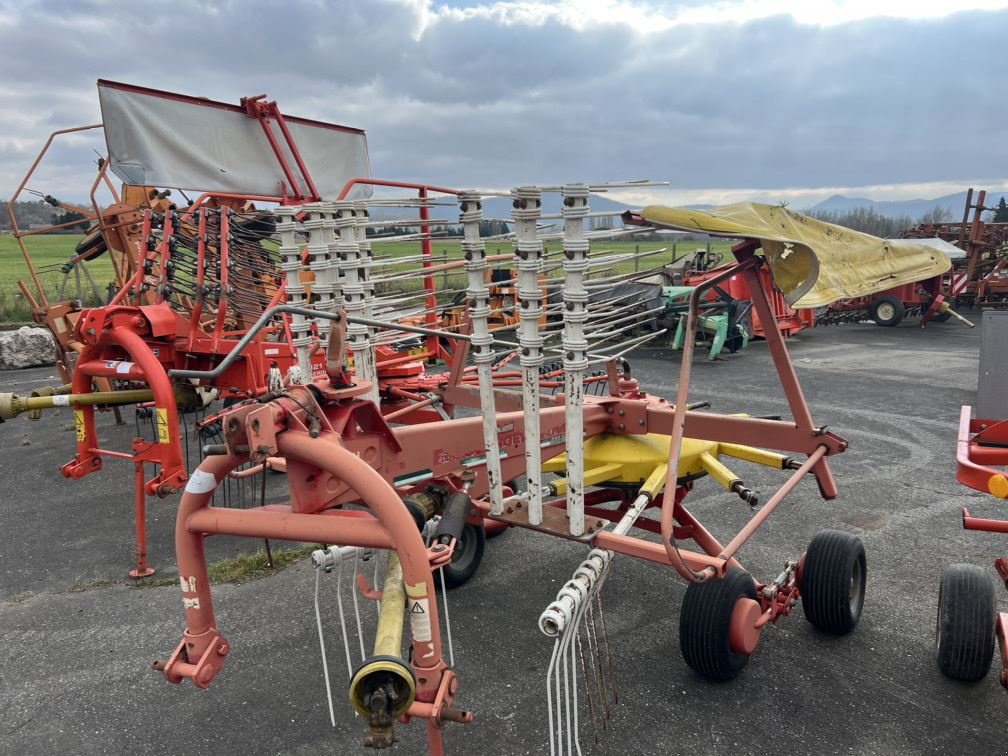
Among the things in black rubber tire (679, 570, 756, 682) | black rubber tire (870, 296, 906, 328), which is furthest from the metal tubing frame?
black rubber tire (870, 296, 906, 328)

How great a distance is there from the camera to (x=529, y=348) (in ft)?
8.63

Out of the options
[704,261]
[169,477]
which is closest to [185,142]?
[169,477]

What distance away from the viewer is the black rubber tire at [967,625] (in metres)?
3.18

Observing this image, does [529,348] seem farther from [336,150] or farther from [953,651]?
[336,150]

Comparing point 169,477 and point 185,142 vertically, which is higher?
point 185,142

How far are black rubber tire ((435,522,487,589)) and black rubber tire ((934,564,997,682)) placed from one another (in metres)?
2.46

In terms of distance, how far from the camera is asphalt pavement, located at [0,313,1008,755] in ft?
9.92

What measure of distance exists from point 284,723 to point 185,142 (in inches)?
172

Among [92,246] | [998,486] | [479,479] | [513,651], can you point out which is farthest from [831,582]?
[92,246]

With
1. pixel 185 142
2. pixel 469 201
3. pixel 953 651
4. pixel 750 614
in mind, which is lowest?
pixel 953 651

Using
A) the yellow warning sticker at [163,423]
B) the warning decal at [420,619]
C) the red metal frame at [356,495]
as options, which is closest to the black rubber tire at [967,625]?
the red metal frame at [356,495]

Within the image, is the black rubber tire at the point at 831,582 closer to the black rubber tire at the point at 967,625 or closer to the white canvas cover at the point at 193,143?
the black rubber tire at the point at 967,625

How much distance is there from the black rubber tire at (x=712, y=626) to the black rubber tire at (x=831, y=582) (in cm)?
55

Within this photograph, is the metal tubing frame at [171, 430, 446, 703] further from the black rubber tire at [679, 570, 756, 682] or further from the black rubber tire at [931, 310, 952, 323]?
the black rubber tire at [931, 310, 952, 323]
